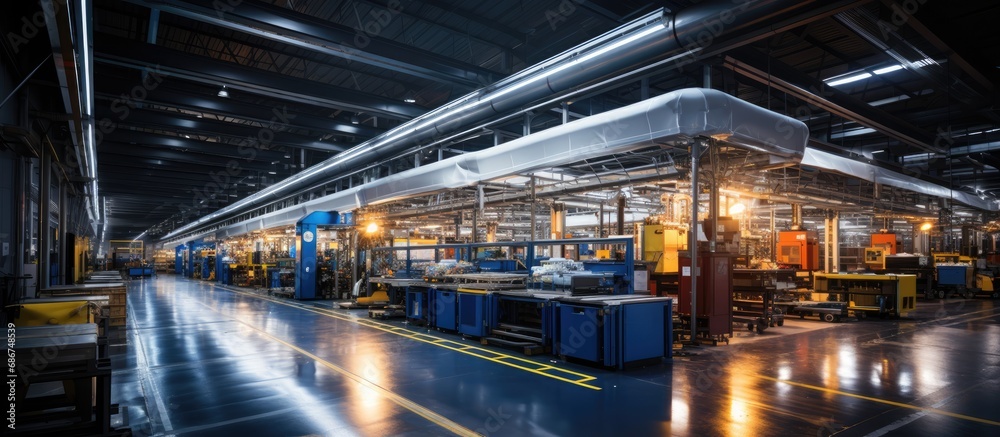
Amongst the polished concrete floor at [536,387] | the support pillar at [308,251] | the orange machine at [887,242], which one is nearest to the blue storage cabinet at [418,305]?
the polished concrete floor at [536,387]

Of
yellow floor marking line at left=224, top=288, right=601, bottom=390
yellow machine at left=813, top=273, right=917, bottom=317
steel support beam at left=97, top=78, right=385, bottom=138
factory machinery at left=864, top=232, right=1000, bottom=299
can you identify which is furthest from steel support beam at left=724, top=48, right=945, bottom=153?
steel support beam at left=97, top=78, right=385, bottom=138

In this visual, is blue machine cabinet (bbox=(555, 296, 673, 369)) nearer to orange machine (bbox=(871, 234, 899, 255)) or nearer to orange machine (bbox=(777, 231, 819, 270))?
orange machine (bbox=(777, 231, 819, 270))

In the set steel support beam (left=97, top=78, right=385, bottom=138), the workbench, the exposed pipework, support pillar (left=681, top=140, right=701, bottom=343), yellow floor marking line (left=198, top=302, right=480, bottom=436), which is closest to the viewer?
the workbench

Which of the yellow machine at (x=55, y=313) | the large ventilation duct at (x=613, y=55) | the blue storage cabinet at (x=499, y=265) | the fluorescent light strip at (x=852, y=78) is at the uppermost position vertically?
the fluorescent light strip at (x=852, y=78)

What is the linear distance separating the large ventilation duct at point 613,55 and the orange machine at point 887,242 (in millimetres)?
17375

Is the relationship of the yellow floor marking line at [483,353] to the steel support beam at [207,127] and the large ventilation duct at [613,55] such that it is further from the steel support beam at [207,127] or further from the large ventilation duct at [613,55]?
the steel support beam at [207,127]

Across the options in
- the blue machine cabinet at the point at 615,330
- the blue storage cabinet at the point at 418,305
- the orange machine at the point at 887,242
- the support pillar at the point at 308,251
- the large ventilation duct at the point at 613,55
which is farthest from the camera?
the orange machine at the point at 887,242

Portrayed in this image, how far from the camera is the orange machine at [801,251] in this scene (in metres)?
17.0

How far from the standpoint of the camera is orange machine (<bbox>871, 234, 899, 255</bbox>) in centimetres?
2110

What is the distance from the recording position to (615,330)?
7.09m

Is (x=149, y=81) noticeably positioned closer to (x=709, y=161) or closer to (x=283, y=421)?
(x=283, y=421)

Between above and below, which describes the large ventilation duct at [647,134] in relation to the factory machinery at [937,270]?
above

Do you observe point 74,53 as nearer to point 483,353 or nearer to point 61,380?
point 61,380

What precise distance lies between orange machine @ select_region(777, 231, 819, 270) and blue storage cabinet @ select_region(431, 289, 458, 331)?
1202cm
